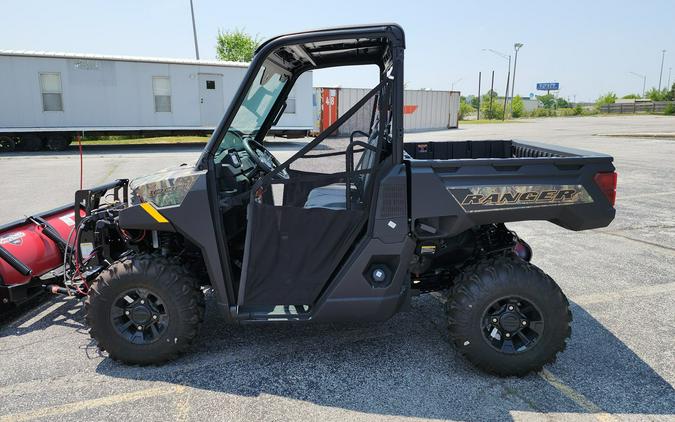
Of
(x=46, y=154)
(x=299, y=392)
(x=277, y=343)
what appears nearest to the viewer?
(x=299, y=392)

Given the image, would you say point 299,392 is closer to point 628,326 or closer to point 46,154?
point 628,326

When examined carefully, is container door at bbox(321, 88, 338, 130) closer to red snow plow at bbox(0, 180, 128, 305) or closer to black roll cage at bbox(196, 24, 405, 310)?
black roll cage at bbox(196, 24, 405, 310)

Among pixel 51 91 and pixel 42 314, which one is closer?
pixel 42 314

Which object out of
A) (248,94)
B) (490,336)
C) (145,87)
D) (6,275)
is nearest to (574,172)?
(490,336)

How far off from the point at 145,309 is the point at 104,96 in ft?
54.6

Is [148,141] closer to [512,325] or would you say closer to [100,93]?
[100,93]

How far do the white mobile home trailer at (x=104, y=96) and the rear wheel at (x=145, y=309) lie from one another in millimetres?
13204

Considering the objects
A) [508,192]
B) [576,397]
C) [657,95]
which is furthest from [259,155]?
[657,95]

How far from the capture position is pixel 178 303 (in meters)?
3.00

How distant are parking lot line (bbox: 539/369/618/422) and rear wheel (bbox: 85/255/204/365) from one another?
90.2 inches

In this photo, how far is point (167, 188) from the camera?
297 cm

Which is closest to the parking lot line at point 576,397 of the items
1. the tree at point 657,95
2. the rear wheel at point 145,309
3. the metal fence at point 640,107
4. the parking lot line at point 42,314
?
the rear wheel at point 145,309

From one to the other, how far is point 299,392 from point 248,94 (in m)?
1.91

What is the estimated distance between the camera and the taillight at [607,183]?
9.61 feet
